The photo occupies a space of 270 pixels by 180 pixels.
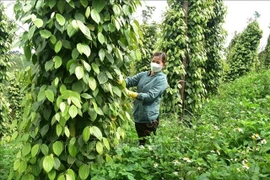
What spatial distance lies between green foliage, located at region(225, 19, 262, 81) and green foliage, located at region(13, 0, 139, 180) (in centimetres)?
1319

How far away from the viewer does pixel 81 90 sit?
1959 mm

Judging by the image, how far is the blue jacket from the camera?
3.12m

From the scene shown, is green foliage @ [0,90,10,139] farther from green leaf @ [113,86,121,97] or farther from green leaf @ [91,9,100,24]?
green leaf @ [91,9,100,24]

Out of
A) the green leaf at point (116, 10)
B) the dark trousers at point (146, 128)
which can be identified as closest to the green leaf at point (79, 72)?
the green leaf at point (116, 10)

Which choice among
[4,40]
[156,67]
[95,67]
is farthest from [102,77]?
[4,40]

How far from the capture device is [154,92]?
3059 mm

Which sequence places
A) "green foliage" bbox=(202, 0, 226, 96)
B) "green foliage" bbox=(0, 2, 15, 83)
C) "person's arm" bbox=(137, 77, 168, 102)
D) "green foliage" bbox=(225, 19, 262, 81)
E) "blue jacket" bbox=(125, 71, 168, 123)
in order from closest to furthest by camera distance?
1. "person's arm" bbox=(137, 77, 168, 102)
2. "blue jacket" bbox=(125, 71, 168, 123)
3. "green foliage" bbox=(0, 2, 15, 83)
4. "green foliage" bbox=(202, 0, 226, 96)
5. "green foliage" bbox=(225, 19, 262, 81)

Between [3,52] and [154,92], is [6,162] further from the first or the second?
[3,52]

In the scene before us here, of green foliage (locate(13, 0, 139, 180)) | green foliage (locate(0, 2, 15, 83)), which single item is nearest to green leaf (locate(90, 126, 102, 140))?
green foliage (locate(13, 0, 139, 180))

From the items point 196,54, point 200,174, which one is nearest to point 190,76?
point 196,54

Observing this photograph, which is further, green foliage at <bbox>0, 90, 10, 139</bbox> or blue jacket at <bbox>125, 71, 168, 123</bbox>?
green foliage at <bbox>0, 90, 10, 139</bbox>

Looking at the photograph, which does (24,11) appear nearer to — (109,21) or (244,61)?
(109,21)

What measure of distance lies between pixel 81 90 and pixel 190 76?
4.71m

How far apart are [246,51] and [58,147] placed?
13757 millimetres
